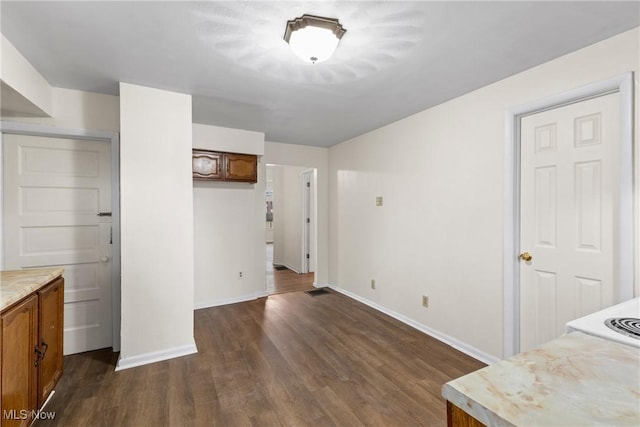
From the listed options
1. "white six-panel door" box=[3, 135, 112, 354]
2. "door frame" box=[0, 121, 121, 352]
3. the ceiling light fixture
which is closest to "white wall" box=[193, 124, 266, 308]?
"door frame" box=[0, 121, 121, 352]

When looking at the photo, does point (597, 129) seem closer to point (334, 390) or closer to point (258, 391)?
point (334, 390)

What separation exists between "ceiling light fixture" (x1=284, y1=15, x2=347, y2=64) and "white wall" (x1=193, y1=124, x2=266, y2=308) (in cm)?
231

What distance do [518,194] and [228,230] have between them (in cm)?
342

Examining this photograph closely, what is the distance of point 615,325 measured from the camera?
116 cm

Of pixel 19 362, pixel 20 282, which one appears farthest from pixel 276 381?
pixel 20 282

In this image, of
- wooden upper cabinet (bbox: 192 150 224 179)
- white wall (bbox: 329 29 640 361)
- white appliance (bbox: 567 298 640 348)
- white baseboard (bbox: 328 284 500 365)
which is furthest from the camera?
wooden upper cabinet (bbox: 192 150 224 179)

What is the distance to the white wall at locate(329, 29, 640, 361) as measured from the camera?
2154 millimetres

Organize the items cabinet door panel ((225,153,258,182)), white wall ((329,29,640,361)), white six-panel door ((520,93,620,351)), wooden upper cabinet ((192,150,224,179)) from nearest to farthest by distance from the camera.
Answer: white six-panel door ((520,93,620,351)), white wall ((329,29,640,361)), wooden upper cabinet ((192,150,224,179)), cabinet door panel ((225,153,258,182))

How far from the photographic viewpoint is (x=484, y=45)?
6.09ft

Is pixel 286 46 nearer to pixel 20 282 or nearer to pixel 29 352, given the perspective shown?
pixel 20 282

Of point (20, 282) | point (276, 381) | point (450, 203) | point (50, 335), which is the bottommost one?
point (276, 381)

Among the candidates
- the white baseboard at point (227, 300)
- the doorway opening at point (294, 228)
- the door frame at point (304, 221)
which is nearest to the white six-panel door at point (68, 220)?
the white baseboard at point (227, 300)

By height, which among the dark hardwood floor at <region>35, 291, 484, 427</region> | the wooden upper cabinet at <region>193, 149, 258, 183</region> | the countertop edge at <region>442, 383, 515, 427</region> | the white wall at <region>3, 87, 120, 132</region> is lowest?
the dark hardwood floor at <region>35, 291, 484, 427</region>

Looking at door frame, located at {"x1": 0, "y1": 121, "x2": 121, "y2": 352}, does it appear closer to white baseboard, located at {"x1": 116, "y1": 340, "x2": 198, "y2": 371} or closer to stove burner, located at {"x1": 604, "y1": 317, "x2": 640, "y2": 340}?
white baseboard, located at {"x1": 116, "y1": 340, "x2": 198, "y2": 371}
